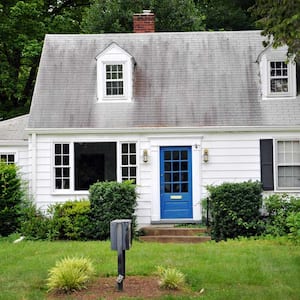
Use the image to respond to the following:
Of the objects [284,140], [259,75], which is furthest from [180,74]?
[284,140]

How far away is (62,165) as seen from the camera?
17297 millimetres

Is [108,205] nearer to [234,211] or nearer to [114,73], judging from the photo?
[234,211]

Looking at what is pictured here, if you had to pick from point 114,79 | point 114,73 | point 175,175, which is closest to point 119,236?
point 175,175

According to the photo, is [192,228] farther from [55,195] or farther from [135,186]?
[55,195]

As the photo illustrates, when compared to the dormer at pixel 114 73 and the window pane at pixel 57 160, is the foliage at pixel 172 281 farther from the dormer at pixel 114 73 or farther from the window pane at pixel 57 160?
the dormer at pixel 114 73

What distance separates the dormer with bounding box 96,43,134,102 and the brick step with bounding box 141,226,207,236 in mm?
4016

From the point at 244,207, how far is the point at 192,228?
5.30ft

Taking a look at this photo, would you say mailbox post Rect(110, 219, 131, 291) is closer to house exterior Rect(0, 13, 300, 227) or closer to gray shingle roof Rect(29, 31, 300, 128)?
house exterior Rect(0, 13, 300, 227)

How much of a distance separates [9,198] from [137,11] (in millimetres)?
12831

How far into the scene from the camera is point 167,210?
1717cm

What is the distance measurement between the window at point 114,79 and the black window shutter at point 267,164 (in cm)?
449

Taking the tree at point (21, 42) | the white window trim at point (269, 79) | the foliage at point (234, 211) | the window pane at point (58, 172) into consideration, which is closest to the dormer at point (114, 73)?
the window pane at point (58, 172)

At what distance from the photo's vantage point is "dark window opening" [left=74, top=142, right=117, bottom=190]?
1731 centimetres

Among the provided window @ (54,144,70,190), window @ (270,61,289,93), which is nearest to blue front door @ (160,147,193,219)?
window @ (54,144,70,190)
